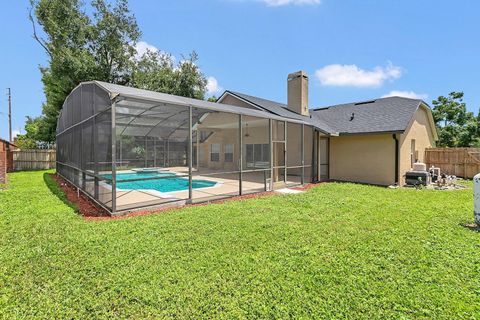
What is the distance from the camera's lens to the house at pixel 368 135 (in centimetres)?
1138

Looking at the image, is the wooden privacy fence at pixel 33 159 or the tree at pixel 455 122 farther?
the tree at pixel 455 122

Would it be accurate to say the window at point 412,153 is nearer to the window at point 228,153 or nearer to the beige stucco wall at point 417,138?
the beige stucco wall at point 417,138

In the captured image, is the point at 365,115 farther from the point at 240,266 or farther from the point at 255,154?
the point at 240,266

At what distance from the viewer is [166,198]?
734 cm

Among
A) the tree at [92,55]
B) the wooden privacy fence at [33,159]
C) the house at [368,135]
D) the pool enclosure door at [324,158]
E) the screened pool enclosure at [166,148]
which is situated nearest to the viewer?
the screened pool enclosure at [166,148]

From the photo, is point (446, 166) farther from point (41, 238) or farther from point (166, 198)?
point (41, 238)

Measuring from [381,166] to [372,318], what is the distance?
428 inches

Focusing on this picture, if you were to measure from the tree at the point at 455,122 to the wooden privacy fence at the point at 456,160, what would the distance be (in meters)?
10.4

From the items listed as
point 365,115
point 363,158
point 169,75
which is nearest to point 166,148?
point 363,158

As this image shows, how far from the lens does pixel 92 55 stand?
66.8ft

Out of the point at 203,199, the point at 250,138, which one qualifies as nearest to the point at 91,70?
the point at 250,138

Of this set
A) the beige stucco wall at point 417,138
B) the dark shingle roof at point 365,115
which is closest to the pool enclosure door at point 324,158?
the dark shingle roof at point 365,115

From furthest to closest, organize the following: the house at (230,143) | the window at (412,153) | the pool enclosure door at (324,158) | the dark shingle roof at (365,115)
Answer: the pool enclosure door at (324,158) < the window at (412,153) < the dark shingle roof at (365,115) < the house at (230,143)

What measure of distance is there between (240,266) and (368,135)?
35.6ft
